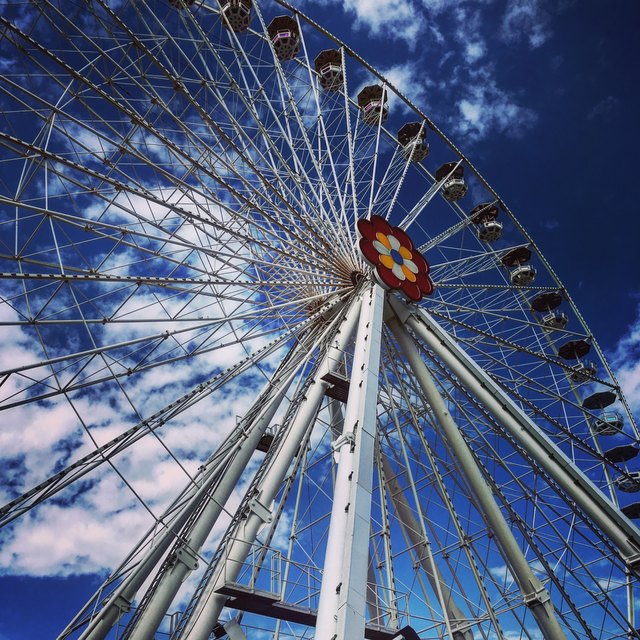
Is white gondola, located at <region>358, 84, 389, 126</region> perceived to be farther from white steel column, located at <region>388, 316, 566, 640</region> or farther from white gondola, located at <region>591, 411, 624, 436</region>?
white gondola, located at <region>591, 411, 624, 436</region>

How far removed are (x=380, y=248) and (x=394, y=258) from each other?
0.45 metres

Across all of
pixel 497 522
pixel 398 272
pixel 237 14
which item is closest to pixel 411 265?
pixel 398 272

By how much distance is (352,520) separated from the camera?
602cm

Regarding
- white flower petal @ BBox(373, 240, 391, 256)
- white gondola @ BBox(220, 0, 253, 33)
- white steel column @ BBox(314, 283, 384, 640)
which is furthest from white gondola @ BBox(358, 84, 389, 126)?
white steel column @ BBox(314, 283, 384, 640)

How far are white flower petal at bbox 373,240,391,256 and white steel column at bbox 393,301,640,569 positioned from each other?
4.44ft

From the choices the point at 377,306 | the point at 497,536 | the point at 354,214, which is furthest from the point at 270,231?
the point at 497,536

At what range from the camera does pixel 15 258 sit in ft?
30.2

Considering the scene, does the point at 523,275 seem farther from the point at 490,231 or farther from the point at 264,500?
the point at 264,500

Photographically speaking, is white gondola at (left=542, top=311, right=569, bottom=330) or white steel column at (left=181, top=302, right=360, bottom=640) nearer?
white steel column at (left=181, top=302, right=360, bottom=640)

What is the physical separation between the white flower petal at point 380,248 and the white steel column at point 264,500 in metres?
1.47

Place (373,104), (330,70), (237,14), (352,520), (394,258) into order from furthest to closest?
(373,104) → (330,70) → (237,14) → (394,258) → (352,520)

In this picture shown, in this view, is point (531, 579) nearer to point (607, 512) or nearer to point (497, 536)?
point (497, 536)

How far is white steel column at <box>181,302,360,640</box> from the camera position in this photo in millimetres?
8148

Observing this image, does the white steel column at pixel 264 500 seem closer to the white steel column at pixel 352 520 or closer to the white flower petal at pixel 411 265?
the white flower petal at pixel 411 265
